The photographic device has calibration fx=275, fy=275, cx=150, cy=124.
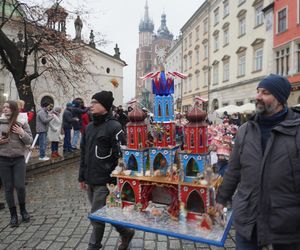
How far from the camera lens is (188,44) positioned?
4094 centimetres

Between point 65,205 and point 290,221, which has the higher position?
point 290,221

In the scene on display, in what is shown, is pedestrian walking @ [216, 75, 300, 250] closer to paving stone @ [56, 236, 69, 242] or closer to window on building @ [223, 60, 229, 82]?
paving stone @ [56, 236, 69, 242]

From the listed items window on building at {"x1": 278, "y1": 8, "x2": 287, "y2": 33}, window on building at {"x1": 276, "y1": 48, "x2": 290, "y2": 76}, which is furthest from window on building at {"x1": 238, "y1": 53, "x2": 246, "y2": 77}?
window on building at {"x1": 278, "y1": 8, "x2": 287, "y2": 33}

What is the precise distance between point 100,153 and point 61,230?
1.90m

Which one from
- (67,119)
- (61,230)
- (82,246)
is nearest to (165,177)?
(82,246)

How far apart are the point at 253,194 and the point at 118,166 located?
5.76 feet

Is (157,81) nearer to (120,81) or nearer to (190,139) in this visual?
(190,139)

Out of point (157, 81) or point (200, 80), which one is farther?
point (200, 80)

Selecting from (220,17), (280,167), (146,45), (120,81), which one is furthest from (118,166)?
(146,45)

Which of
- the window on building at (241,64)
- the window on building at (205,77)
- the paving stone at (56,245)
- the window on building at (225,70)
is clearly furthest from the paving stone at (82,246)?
the window on building at (205,77)

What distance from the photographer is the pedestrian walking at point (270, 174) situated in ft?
7.04

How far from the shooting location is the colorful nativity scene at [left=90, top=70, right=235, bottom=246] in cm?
301

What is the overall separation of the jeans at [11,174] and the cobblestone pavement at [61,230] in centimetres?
60

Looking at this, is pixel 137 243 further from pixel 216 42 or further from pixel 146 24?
pixel 146 24
